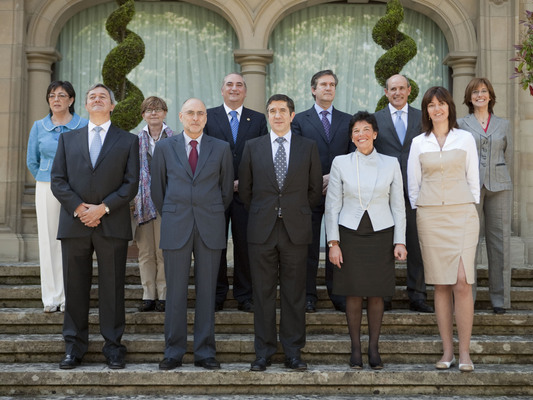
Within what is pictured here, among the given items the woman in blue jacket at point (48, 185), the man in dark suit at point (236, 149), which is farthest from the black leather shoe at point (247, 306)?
the woman in blue jacket at point (48, 185)

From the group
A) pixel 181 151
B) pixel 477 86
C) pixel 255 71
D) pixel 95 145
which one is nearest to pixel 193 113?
pixel 181 151

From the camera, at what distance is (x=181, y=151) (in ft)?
16.7

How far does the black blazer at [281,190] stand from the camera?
16.3 ft

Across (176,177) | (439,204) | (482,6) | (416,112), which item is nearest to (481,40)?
(482,6)

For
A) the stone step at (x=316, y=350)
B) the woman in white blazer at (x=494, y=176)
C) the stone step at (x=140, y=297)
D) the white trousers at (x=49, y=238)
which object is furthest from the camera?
the stone step at (x=140, y=297)

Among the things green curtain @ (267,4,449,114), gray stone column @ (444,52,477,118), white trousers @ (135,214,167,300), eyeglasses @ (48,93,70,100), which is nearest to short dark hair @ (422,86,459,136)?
white trousers @ (135,214,167,300)

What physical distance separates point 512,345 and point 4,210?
6.03m

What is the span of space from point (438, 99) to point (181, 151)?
6.21 feet

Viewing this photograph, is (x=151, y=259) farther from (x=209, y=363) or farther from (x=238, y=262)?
(x=209, y=363)

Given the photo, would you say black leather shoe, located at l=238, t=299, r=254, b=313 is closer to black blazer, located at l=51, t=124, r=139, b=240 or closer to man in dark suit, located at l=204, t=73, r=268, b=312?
man in dark suit, located at l=204, t=73, r=268, b=312

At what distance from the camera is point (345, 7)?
31.5 ft

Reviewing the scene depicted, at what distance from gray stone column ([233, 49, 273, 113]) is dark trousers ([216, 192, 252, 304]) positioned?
349 centimetres

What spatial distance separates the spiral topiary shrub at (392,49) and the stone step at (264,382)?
312 centimetres

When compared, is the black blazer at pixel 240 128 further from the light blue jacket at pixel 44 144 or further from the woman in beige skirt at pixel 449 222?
the woman in beige skirt at pixel 449 222
